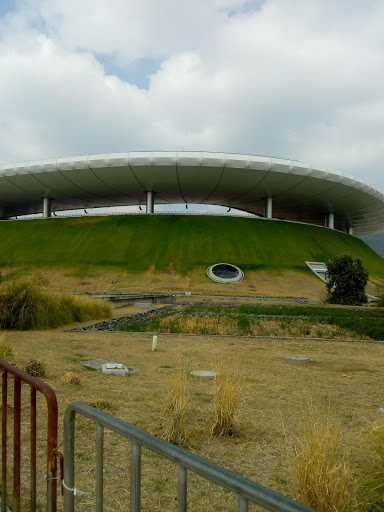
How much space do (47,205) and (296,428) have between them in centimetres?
5905

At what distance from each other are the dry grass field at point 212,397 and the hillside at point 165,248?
28.3 m

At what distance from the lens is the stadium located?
148ft

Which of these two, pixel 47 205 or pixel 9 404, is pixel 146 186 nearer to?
pixel 47 205

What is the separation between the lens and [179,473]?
5.99 feet

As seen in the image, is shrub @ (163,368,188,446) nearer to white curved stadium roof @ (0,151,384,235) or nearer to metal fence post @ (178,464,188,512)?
metal fence post @ (178,464,188,512)

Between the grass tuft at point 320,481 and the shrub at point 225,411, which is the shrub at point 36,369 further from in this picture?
the grass tuft at point 320,481

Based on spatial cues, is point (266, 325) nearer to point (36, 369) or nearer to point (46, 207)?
point (36, 369)

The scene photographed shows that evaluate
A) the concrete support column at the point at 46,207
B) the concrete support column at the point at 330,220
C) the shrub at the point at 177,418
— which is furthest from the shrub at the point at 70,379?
the concrete support column at the point at 330,220

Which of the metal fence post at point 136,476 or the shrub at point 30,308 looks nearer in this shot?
the metal fence post at point 136,476

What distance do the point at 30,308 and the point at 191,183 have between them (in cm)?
3929

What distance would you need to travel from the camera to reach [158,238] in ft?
164

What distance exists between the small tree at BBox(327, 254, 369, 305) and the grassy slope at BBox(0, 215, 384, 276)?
12.9m

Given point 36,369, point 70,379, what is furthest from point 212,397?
point 36,369

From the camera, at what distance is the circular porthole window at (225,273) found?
4281 cm
